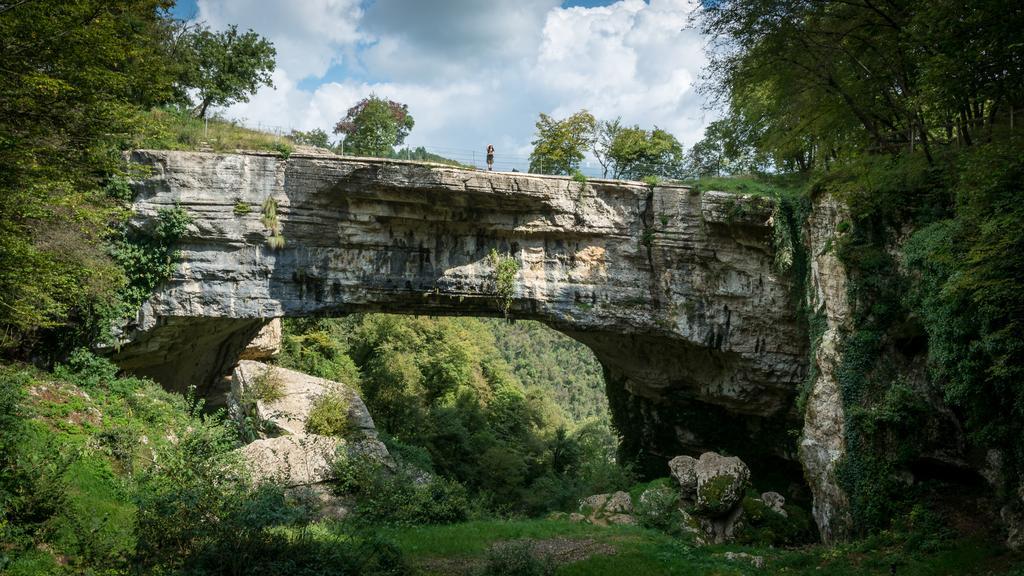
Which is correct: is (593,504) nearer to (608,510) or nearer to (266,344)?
(608,510)

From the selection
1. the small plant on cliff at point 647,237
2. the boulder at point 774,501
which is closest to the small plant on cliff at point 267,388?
the small plant on cliff at point 647,237

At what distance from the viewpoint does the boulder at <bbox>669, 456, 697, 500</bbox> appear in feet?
52.5

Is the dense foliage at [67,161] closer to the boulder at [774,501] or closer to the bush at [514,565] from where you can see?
the bush at [514,565]

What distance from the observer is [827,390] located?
42.5 feet

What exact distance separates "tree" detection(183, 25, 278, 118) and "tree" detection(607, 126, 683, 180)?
1304cm

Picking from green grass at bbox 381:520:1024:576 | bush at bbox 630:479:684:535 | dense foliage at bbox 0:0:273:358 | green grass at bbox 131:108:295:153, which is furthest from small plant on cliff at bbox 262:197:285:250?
bush at bbox 630:479:684:535

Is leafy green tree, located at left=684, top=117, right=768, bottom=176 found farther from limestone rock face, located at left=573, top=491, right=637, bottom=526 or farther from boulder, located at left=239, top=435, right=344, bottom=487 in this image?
boulder, located at left=239, top=435, right=344, bottom=487

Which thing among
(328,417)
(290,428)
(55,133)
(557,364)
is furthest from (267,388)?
(557,364)

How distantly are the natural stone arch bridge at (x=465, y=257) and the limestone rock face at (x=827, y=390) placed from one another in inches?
92.3

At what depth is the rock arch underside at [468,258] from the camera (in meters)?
15.5

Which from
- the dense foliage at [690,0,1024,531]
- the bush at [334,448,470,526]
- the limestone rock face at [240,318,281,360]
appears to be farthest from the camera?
the limestone rock face at [240,318,281,360]

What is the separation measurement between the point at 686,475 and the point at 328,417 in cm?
950

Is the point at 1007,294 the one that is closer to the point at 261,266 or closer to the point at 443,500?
the point at 443,500

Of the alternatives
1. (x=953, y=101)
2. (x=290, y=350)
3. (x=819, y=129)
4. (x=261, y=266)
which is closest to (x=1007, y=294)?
(x=953, y=101)
